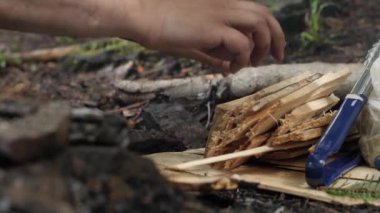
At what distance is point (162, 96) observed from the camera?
3.63m

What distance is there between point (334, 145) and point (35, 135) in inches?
43.5

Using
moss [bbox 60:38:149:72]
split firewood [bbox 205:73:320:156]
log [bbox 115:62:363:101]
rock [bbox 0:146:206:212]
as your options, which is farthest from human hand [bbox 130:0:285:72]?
moss [bbox 60:38:149:72]

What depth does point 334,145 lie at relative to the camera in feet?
6.65

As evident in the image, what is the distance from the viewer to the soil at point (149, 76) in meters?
1.27

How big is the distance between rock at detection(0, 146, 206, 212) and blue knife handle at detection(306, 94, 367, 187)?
666 millimetres

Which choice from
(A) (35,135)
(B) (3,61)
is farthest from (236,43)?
(B) (3,61)

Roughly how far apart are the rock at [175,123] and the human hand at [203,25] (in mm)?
569

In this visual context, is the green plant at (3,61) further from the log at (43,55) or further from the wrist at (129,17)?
the wrist at (129,17)

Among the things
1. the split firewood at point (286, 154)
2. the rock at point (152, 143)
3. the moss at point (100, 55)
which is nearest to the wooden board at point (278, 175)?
the split firewood at point (286, 154)

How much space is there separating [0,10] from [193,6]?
624 mm

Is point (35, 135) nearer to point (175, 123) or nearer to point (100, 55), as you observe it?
point (175, 123)

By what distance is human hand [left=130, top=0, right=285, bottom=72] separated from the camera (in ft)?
7.32

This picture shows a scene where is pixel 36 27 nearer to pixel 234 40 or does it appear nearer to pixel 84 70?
pixel 234 40

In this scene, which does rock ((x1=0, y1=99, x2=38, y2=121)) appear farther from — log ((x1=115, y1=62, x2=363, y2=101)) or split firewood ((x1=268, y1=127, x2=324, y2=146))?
log ((x1=115, y1=62, x2=363, y2=101))
